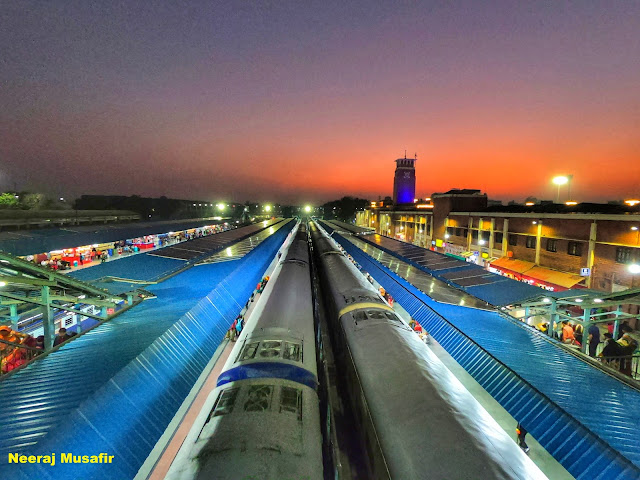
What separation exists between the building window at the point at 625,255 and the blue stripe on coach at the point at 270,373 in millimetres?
21356

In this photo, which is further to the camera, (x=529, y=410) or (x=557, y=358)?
(x=557, y=358)

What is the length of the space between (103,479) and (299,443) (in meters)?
3.50

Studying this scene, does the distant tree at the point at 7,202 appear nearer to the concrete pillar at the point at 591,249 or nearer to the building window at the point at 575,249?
the building window at the point at 575,249

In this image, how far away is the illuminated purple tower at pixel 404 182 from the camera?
8931 cm

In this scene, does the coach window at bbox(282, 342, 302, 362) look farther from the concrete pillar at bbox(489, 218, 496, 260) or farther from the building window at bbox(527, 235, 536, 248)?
the concrete pillar at bbox(489, 218, 496, 260)

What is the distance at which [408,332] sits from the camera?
872 centimetres

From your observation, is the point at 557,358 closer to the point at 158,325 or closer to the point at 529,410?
the point at 529,410

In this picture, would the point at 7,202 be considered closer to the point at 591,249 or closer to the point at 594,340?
the point at 594,340

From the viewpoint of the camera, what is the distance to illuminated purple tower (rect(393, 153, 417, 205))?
89.3 m

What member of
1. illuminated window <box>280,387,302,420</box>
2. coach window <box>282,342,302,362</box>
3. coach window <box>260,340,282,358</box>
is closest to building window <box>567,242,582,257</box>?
coach window <box>282,342,302,362</box>

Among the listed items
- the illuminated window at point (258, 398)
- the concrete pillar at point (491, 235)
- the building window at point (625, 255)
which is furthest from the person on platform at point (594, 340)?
the concrete pillar at point (491, 235)

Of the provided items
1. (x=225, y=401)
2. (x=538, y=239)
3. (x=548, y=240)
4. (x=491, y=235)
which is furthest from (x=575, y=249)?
(x=225, y=401)

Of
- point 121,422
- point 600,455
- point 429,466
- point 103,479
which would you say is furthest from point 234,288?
point 600,455

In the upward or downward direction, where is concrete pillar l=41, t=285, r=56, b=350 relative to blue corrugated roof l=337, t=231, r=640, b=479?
upward
